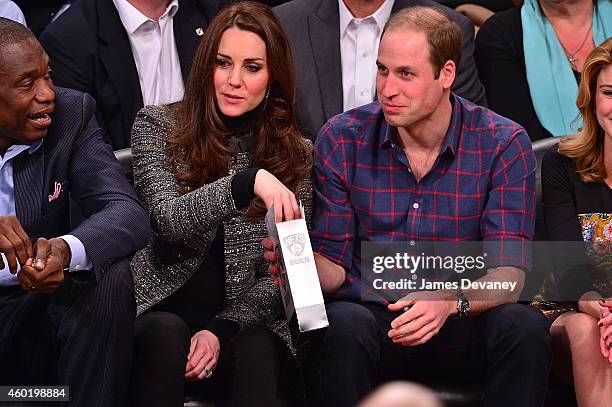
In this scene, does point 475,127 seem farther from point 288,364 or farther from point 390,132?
point 288,364

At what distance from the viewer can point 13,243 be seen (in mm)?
2174

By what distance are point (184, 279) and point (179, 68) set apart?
0.94 m

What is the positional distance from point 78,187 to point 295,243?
0.69 m

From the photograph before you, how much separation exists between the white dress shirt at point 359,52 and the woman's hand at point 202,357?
1.07 metres

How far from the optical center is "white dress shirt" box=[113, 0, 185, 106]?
3.29m

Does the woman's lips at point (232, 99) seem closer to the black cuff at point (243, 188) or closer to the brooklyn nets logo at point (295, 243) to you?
the black cuff at point (243, 188)

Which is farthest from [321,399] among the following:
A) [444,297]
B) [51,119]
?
[51,119]

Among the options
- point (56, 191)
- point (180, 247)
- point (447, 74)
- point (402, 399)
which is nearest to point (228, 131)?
point (180, 247)

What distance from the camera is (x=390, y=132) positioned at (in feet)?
8.89

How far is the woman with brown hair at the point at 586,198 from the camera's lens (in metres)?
2.61

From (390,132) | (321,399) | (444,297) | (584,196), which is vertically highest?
(390,132)

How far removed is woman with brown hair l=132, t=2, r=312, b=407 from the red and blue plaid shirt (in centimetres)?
11

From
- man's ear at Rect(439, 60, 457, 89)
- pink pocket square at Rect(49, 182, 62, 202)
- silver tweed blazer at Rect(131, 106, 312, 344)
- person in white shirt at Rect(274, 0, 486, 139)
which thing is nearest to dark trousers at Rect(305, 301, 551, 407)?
silver tweed blazer at Rect(131, 106, 312, 344)

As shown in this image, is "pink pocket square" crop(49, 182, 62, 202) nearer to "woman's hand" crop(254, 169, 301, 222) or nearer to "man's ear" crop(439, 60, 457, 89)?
"woman's hand" crop(254, 169, 301, 222)
